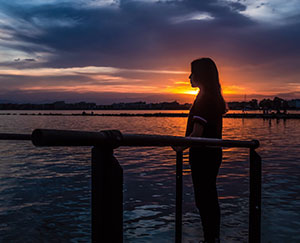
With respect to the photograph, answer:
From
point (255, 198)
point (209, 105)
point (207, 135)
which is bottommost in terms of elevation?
point (255, 198)

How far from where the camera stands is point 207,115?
342 cm

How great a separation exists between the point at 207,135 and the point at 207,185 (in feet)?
1.78

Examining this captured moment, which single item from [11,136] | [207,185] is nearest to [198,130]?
[207,185]

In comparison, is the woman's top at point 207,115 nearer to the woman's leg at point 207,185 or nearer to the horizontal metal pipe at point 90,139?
the woman's leg at point 207,185

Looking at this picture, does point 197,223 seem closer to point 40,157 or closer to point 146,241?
point 146,241

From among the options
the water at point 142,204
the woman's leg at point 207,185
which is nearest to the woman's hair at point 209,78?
the woman's leg at point 207,185

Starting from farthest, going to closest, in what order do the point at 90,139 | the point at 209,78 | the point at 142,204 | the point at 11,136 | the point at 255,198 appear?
the point at 142,204 < the point at 209,78 < the point at 255,198 < the point at 11,136 < the point at 90,139

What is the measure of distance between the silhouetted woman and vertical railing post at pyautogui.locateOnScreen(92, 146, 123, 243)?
76.2 inches

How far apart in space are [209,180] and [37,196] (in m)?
6.70

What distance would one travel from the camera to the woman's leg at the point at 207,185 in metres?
3.36

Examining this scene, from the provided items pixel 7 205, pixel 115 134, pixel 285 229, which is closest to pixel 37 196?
pixel 7 205

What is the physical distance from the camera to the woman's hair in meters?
3.50

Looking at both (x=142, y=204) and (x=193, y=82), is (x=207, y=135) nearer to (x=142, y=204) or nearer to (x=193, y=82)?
(x=193, y=82)

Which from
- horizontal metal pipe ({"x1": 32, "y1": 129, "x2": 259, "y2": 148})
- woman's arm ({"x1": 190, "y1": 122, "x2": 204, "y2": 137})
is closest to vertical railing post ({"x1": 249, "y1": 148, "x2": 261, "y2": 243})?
woman's arm ({"x1": 190, "y1": 122, "x2": 204, "y2": 137})
